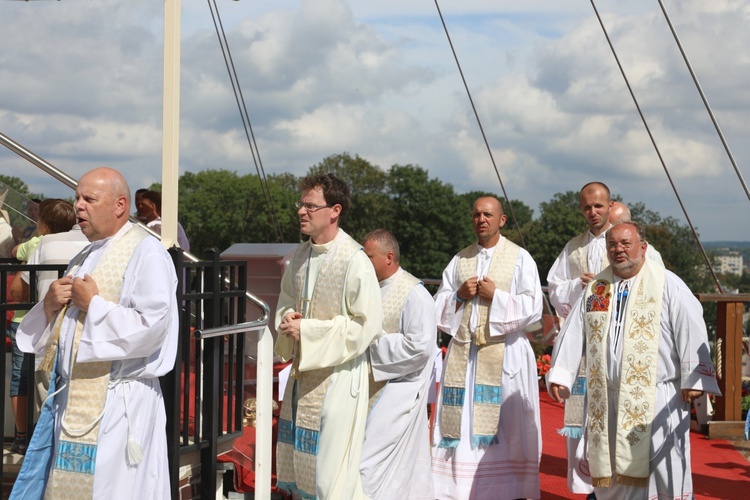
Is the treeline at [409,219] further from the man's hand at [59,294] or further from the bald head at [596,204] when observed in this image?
the man's hand at [59,294]

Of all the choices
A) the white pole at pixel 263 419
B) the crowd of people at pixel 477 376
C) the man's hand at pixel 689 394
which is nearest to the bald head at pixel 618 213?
the crowd of people at pixel 477 376

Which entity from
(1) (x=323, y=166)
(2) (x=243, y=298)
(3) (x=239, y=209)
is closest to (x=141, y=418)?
(2) (x=243, y=298)

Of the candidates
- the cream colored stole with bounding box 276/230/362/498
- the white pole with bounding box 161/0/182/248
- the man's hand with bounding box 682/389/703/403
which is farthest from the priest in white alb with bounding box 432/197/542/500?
the white pole with bounding box 161/0/182/248

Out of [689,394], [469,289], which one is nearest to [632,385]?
[689,394]

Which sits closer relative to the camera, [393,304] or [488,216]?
[393,304]

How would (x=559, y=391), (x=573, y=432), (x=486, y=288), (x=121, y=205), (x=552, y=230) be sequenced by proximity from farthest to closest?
(x=552, y=230) → (x=486, y=288) → (x=573, y=432) → (x=559, y=391) → (x=121, y=205)

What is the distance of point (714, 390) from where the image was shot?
5.24 metres

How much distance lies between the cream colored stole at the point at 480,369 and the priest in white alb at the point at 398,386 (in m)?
0.79

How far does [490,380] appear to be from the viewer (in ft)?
22.9

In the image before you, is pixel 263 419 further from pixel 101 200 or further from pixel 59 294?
pixel 101 200

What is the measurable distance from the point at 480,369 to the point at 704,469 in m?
2.20

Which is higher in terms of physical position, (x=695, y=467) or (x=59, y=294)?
(x=59, y=294)

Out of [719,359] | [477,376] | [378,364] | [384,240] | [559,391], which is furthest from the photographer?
[719,359]

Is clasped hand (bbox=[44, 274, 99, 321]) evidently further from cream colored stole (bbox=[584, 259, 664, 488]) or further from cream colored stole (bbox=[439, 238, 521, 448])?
cream colored stole (bbox=[439, 238, 521, 448])
